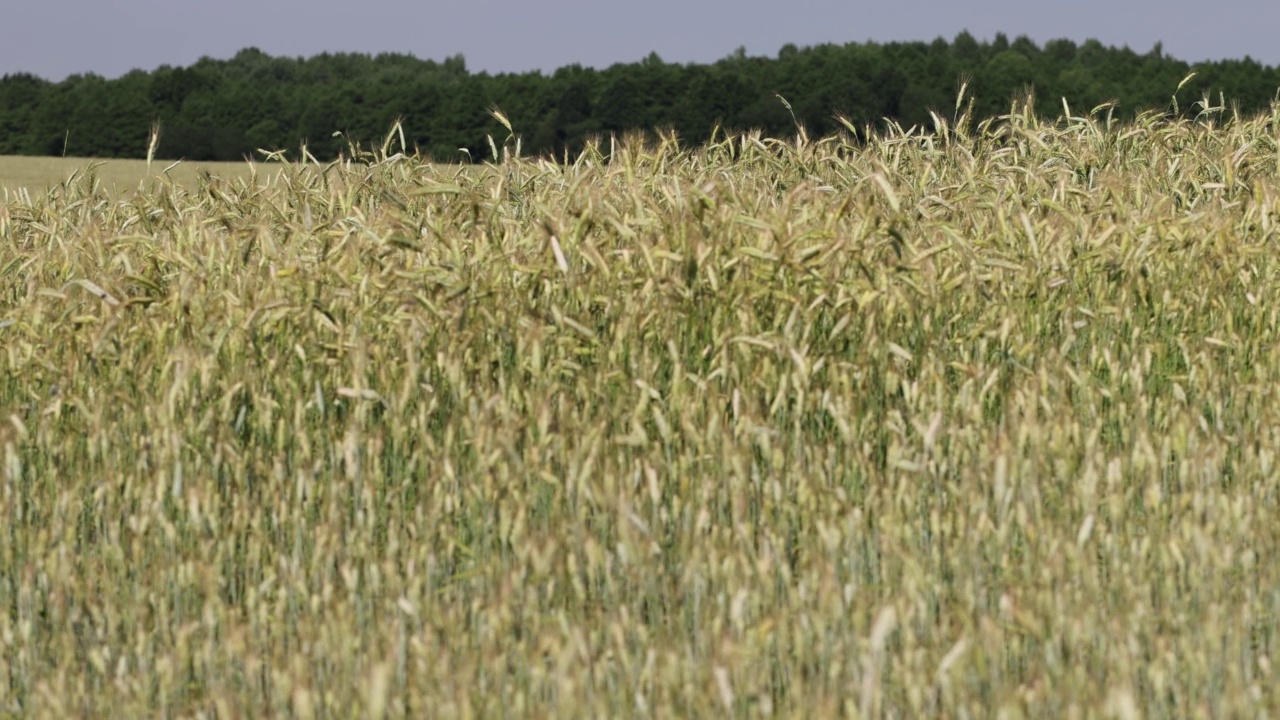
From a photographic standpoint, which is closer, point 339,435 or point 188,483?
point 188,483

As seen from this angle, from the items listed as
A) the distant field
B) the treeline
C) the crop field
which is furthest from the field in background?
the crop field

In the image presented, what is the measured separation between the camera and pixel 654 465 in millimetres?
3166

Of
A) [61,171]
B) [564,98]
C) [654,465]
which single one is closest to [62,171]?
[61,171]

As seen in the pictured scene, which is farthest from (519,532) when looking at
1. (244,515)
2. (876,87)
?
(876,87)

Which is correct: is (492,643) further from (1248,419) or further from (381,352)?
(1248,419)

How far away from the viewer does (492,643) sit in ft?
7.34

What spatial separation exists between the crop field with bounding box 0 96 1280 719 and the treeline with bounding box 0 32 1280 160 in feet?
72.2

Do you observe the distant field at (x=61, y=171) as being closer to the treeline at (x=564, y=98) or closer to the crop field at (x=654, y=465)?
the treeline at (x=564, y=98)

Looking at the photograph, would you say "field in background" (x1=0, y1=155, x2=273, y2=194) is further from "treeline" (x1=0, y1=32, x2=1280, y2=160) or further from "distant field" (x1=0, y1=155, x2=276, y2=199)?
"treeline" (x1=0, y1=32, x2=1280, y2=160)

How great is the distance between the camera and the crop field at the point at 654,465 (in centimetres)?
232

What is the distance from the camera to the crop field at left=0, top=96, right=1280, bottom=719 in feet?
7.63

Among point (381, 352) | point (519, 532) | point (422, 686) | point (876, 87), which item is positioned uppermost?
point (876, 87)

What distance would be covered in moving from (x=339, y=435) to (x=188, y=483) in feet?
1.36

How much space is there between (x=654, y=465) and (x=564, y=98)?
89.2ft
